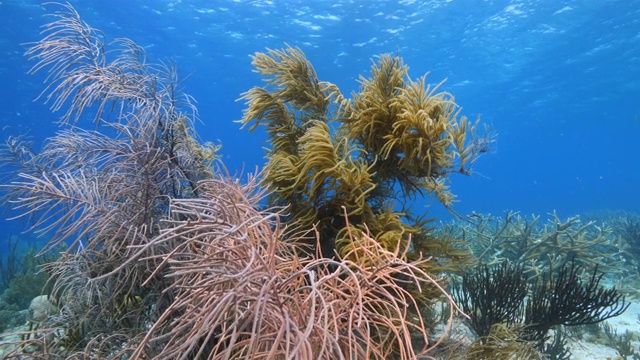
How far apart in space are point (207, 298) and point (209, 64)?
126 feet

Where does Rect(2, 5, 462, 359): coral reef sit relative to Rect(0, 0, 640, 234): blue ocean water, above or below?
below

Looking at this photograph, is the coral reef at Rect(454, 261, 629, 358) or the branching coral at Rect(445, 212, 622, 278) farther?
the branching coral at Rect(445, 212, 622, 278)

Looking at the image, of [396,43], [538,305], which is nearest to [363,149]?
[538,305]

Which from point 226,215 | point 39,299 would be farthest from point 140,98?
point 39,299

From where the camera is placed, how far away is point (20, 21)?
84.8 feet

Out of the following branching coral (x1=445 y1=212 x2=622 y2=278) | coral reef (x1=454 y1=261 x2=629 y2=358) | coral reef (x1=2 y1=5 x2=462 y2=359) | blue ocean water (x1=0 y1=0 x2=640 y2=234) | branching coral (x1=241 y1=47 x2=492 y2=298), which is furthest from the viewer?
blue ocean water (x1=0 y1=0 x2=640 y2=234)

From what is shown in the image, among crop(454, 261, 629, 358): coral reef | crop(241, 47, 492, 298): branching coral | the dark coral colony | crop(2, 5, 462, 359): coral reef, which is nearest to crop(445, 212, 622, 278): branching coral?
crop(454, 261, 629, 358): coral reef

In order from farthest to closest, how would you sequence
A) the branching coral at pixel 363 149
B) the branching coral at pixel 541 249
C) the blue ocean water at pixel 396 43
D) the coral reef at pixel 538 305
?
1. the blue ocean water at pixel 396 43
2. the branching coral at pixel 541 249
3. the coral reef at pixel 538 305
4. the branching coral at pixel 363 149

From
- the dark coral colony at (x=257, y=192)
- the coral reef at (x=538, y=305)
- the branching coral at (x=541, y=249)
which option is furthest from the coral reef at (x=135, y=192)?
the branching coral at (x=541, y=249)

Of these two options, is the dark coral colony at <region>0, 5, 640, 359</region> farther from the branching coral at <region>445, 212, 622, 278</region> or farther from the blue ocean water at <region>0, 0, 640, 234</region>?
the blue ocean water at <region>0, 0, 640, 234</region>

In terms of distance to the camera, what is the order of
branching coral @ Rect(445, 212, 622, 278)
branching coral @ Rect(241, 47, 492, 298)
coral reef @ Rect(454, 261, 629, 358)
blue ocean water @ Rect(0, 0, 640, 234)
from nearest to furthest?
branching coral @ Rect(241, 47, 492, 298) → coral reef @ Rect(454, 261, 629, 358) → branching coral @ Rect(445, 212, 622, 278) → blue ocean water @ Rect(0, 0, 640, 234)

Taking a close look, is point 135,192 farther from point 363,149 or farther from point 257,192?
point 363,149

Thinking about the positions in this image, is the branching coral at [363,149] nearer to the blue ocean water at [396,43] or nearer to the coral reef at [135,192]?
the coral reef at [135,192]

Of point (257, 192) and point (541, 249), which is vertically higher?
point (541, 249)
